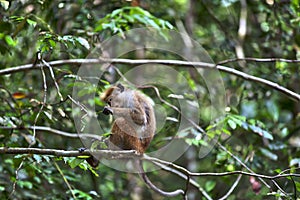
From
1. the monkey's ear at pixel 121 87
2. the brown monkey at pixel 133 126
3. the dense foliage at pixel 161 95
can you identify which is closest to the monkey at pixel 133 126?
the brown monkey at pixel 133 126

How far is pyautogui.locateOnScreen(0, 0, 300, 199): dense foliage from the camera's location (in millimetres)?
3357

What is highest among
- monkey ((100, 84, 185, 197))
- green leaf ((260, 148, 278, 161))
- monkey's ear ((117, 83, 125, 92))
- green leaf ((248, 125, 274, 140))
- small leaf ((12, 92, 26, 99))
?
monkey's ear ((117, 83, 125, 92))

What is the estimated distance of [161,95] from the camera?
163 inches

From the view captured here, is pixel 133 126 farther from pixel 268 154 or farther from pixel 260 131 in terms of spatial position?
pixel 268 154

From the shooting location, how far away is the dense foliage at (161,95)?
3357 millimetres

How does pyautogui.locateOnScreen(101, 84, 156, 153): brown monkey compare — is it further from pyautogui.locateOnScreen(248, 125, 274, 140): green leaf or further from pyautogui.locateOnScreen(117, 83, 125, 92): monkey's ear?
pyautogui.locateOnScreen(248, 125, 274, 140): green leaf

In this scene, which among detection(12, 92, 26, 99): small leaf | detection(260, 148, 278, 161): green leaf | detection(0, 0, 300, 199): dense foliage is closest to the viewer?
detection(0, 0, 300, 199): dense foliage

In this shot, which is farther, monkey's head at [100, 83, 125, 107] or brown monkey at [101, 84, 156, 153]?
monkey's head at [100, 83, 125, 107]

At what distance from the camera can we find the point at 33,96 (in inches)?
149

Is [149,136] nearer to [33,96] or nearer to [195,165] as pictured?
[33,96]

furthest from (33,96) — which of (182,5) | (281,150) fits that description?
(182,5)

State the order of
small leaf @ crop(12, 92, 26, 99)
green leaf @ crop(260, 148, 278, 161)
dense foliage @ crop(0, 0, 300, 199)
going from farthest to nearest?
green leaf @ crop(260, 148, 278, 161) → small leaf @ crop(12, 92, 26, 99) → dense foliage @ crop(0, 0, 300, 199)

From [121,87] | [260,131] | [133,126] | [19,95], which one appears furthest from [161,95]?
[19,95]

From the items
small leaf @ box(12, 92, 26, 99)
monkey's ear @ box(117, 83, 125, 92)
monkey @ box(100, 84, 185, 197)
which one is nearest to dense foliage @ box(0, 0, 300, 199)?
small leaf @ box(12, 92, 26, 99)
